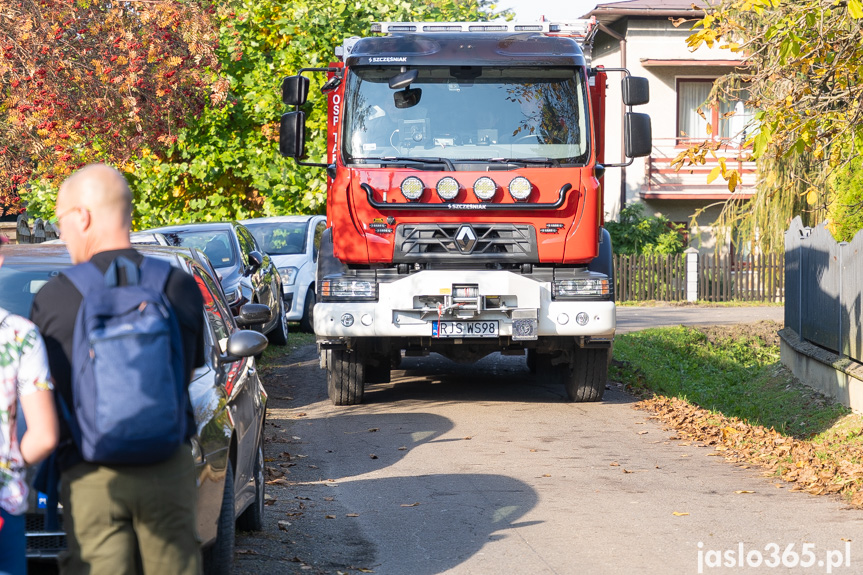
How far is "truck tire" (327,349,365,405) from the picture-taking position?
11.1m

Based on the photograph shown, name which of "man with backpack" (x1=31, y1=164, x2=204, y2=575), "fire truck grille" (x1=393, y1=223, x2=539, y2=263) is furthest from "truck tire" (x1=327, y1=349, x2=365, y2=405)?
"man with backpack" (x1=31, y1=164, x2=204, y2=575)

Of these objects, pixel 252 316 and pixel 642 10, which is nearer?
pixel 252 316

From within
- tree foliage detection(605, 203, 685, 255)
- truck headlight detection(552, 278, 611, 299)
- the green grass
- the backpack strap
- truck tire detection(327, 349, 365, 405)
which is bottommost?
the green grass

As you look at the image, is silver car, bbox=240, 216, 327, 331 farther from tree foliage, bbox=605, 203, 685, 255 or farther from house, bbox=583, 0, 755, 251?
house, bbox=583, 0, 755, 251

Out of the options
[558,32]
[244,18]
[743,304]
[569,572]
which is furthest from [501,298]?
[743,304]

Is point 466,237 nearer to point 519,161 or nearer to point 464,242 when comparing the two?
point 464,242

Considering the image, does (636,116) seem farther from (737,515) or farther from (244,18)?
(244,18)

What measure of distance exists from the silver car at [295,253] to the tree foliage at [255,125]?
87.0 inches

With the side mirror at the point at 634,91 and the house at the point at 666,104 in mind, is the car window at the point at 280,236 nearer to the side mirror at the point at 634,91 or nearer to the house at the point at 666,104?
the side mirror at the point at 634,91

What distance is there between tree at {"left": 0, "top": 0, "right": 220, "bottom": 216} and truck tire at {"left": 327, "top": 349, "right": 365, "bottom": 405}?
3.41 m

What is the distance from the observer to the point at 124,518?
332 cm

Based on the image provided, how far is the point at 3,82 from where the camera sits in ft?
37.1

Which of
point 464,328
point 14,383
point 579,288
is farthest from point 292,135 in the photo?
point 14,383

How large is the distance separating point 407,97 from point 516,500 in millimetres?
4647
